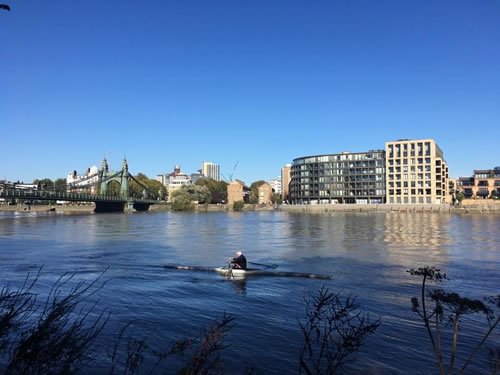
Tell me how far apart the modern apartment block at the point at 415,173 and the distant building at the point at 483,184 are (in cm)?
1779

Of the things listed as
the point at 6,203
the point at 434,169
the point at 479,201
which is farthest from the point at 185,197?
the point at 479,201

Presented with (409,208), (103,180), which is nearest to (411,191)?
(409,208)

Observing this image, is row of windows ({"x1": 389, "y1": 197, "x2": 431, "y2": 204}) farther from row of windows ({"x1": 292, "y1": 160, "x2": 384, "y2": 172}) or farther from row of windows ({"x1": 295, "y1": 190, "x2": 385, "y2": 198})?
row of windows ({"x1": 292, "y1": 160, "x2": 384, "y2": 172})

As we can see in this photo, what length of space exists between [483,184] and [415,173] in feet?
132

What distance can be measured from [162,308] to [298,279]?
10.6 meters

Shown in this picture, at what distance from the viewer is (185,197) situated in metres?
186

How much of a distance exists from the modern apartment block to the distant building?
58.4ft

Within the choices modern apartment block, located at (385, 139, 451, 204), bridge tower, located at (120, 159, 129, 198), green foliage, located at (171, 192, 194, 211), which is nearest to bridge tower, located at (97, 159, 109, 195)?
bridge tower, located at (120, 159, 129, 198)

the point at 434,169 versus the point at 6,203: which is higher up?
the point at 434,169

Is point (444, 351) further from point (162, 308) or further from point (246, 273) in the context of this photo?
point (246, 273)

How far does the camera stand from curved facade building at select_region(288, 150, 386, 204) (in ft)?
557

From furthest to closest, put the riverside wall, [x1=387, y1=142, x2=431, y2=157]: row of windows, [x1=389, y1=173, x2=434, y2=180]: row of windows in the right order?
[x1=387, y1=142, x2=431, y2=157]: row of windows, [x1=389, y1=173, x2=434, y2=180]: row of windows, the riverside wall

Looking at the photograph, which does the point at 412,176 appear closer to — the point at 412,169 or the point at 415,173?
the point at 415,173

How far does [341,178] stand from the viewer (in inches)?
6998
